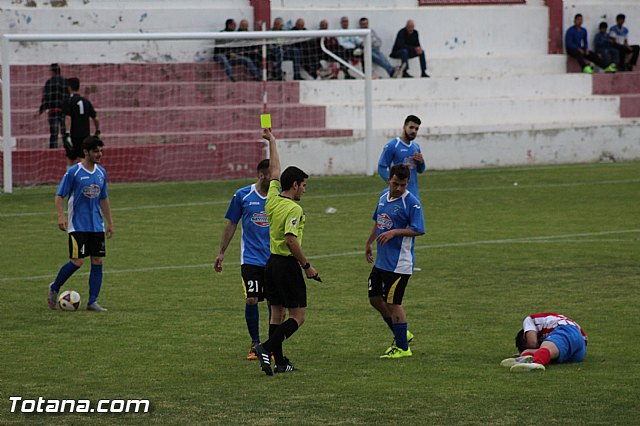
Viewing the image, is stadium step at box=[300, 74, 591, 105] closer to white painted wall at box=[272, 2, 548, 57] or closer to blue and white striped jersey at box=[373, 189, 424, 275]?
white painted wall at box=[272, 2, 548, 57]

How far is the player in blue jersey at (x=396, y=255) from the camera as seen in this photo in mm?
10398

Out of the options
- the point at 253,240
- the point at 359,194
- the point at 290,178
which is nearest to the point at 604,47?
the point at 359,194

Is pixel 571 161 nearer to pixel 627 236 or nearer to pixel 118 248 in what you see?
pixel 627 236

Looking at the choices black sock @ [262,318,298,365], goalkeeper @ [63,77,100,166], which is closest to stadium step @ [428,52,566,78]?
goalkeeper @ [63,77,100,166]

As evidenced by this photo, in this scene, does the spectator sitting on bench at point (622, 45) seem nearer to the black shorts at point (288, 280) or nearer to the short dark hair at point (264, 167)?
the short dark hair at point (264, 167)

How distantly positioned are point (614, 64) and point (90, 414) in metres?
29.3

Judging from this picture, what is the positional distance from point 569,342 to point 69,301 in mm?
5740

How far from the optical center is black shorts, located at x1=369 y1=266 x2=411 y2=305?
10.4 meters

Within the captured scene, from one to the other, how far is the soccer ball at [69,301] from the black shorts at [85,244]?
1.43 feet

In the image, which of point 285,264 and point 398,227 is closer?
point 285,264

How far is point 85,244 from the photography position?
1299 centimetres

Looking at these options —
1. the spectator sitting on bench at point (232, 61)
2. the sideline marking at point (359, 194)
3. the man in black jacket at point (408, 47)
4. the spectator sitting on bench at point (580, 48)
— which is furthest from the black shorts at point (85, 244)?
the spectator sitting on bench at point (580, 48)

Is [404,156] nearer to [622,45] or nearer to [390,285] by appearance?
[390,285]

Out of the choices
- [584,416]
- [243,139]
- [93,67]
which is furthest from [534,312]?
[93,67]
